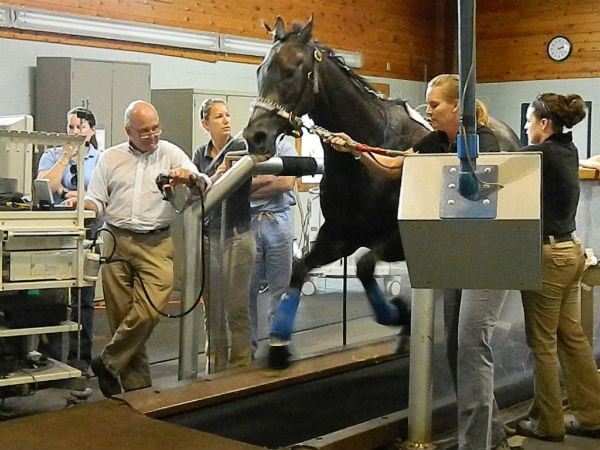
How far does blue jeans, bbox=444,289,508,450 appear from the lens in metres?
2.76

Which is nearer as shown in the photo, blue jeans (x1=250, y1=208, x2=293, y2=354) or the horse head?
the horse head

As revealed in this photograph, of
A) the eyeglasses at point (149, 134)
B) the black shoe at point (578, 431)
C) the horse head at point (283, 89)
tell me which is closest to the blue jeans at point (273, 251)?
the eyeglasses at point (149, 134)

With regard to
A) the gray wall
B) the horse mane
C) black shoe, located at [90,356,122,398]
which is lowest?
black shoe, located at [90,356,122,398]

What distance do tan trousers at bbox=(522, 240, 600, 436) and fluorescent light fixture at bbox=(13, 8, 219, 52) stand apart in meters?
4.92

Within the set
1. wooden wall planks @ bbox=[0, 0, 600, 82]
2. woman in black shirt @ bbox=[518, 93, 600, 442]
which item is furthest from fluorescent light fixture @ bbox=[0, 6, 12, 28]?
woman in black shirt @ bbox=[518, 93, 600, 442]

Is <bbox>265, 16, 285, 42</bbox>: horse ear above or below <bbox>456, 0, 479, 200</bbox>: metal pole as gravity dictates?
above

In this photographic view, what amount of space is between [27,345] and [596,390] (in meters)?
2.44

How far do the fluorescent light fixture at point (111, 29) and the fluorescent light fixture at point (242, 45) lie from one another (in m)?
0.09

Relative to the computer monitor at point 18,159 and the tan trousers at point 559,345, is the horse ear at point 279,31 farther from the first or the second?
the computer monitor at point 18,159

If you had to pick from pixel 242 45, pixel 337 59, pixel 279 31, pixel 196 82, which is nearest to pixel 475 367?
pixel 337 59

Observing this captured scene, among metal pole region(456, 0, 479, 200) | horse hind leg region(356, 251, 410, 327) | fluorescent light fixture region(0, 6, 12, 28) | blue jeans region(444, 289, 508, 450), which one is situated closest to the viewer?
metal pole region(456, 0, 479, 200)

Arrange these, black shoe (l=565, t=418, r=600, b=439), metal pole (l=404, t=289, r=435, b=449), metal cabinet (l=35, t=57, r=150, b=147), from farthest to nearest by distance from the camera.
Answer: metal cabinet (l=35, t=57, r=150, b=147) → black shoe (l=565, t=418, r=600, b=439) → metal pole (l=404, t=289, r=435, b=449)

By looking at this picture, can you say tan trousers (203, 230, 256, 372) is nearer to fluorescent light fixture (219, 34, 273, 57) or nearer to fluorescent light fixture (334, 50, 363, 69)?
fluorescent light fixture (219, 34, 273, 57)

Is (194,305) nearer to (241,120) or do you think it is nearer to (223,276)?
(223,276)
